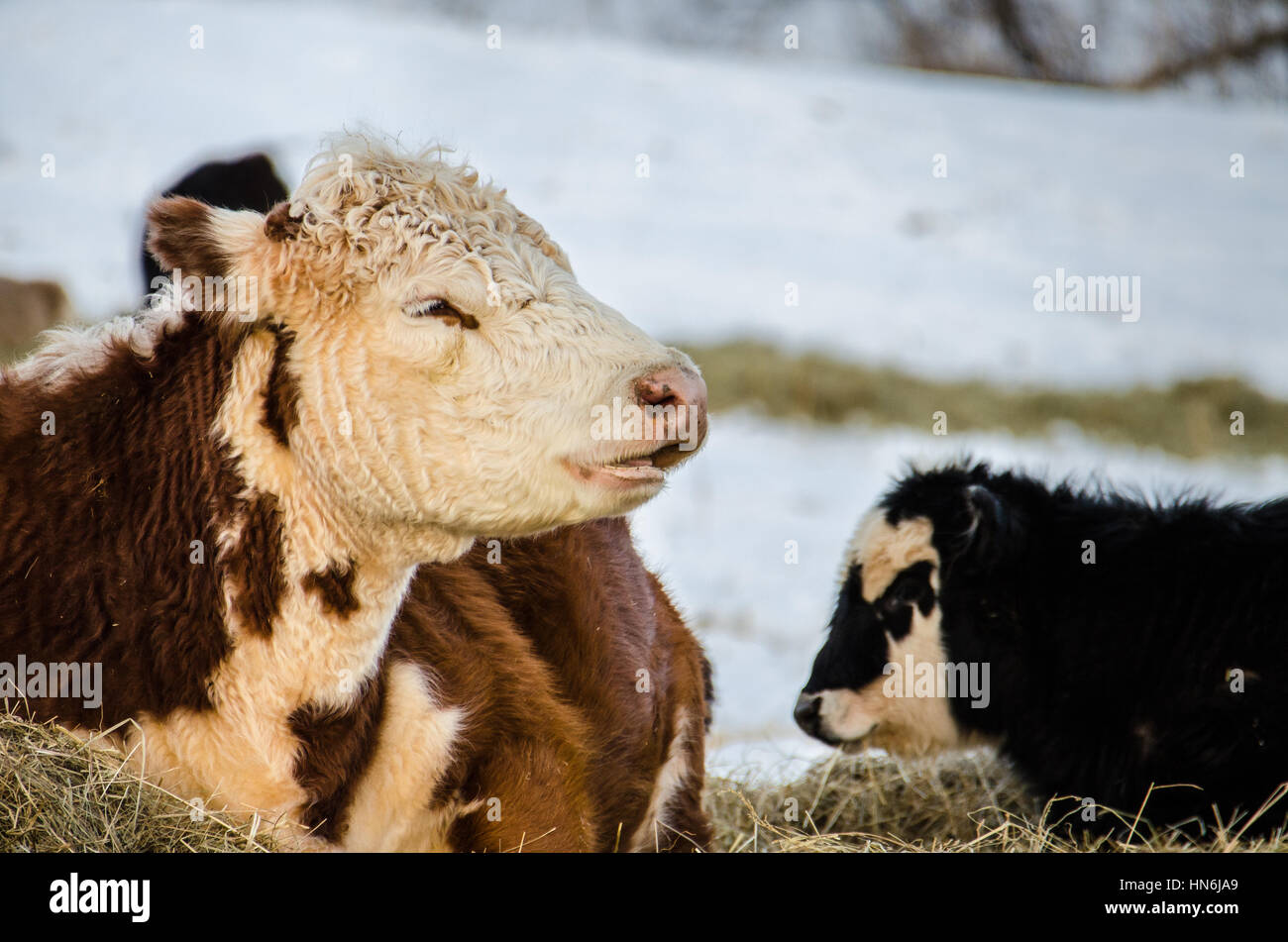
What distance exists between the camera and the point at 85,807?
2586 millimetres

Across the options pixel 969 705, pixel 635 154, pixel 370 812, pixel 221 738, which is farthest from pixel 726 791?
pixel 635 154

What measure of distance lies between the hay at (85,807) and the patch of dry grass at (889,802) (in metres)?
2.04

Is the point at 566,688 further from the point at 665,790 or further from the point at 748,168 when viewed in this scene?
the point at 748,168

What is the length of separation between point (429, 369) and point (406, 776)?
90 cm

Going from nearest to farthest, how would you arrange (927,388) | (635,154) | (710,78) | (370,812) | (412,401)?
(412,401), (370,812), (927,388), (635,154), (710,78)

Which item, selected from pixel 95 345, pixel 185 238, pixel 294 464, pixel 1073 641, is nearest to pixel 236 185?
pixel 95 345

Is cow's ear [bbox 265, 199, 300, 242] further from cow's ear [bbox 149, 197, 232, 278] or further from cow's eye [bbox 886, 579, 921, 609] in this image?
cow's eye [bbox 886, 579, 921, 609]

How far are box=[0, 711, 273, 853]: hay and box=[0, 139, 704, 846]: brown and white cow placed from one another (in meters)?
0.05

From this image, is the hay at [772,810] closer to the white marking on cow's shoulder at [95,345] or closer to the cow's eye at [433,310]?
the white marking on cow's shoulder at [95,345]
